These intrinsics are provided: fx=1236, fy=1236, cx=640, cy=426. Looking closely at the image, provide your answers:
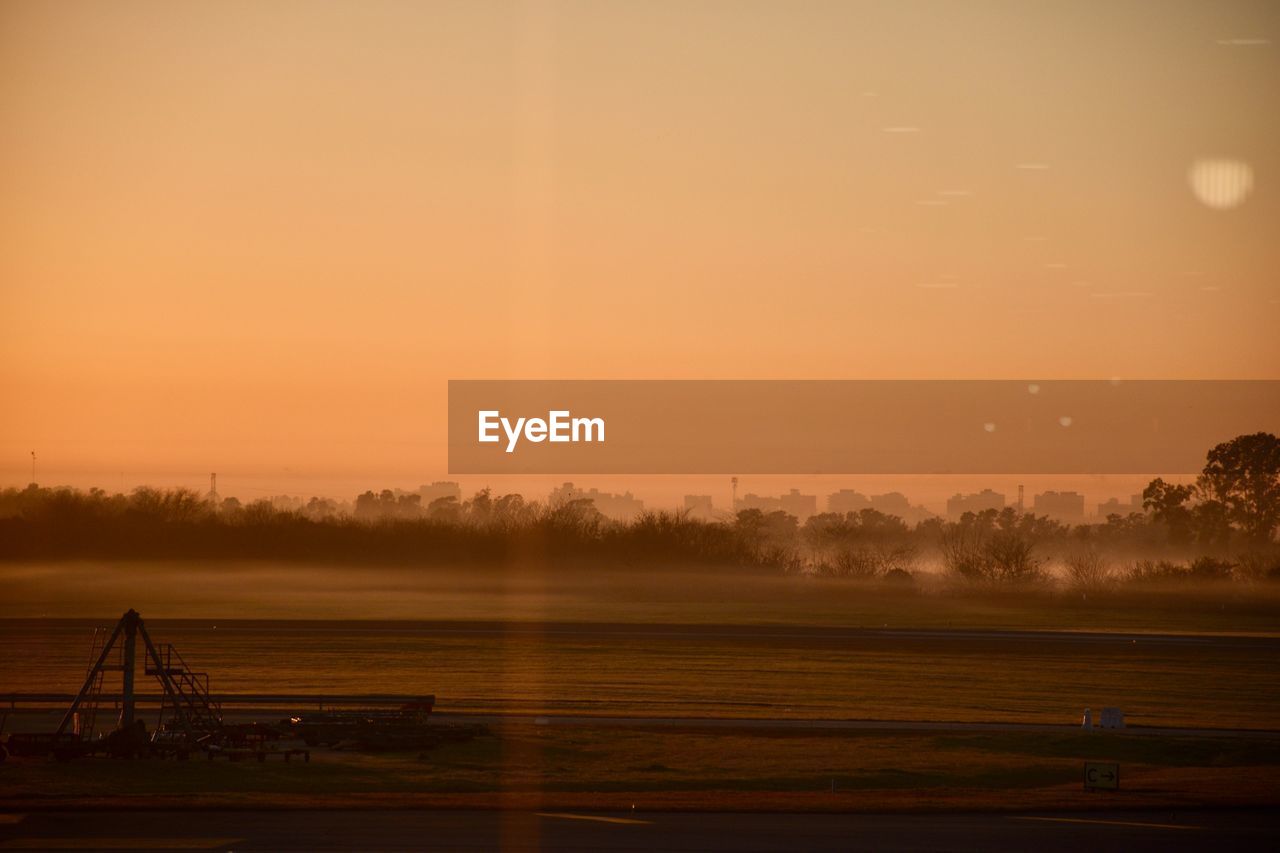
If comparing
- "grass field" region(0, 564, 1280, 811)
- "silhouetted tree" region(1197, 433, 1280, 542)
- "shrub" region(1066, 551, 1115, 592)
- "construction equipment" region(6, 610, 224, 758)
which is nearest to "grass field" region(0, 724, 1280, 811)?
"grass field" region(0, 564, 1280, 811)

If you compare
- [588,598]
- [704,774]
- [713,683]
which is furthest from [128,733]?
[588,598]

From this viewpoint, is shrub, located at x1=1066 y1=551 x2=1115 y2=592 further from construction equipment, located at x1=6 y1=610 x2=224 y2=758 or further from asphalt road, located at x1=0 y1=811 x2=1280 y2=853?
construction equipment, located at x1=6 y1=610 x2=224 y2=758

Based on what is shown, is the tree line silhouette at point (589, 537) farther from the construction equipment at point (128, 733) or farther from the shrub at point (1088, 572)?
the construction equipment at point (128, 733)

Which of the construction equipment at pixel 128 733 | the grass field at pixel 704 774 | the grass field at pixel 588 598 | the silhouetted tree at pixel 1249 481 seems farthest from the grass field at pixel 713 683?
the silhouetted tree at pixel 1249 481

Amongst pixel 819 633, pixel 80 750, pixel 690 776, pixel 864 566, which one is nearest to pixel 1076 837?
pixel 690 776

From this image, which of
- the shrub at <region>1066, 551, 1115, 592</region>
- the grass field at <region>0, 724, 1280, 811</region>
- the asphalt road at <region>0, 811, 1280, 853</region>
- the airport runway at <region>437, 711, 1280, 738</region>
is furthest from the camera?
the shrub at <region>1066, 551, 1115, 592</region>

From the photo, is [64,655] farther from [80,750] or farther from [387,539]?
[387,539]

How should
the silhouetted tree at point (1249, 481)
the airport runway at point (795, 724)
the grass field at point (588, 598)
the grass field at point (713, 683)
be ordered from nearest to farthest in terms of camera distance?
the grass field at point (713, 683)
the airport runway at point (795, 724)
the grass field at point (588, 598)
the silhouetted tree at point (1249, 481)
